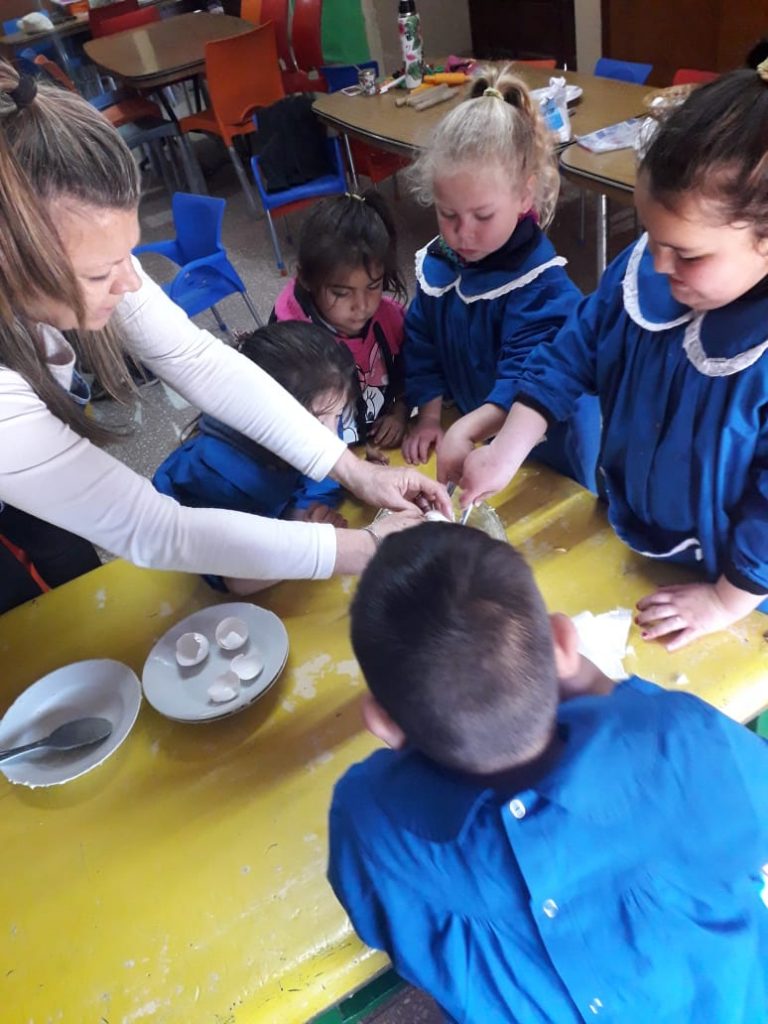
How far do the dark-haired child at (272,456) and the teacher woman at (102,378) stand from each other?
6 centimetres

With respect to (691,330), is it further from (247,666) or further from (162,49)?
(162,49)

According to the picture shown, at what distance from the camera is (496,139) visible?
122 cm

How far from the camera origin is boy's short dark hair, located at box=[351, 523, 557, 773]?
568 mm

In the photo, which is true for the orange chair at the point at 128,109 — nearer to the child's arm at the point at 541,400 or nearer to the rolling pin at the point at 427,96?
the rolling pin at the point at 427,96

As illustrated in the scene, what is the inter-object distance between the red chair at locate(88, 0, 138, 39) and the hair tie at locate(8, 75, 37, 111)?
5.38 meters

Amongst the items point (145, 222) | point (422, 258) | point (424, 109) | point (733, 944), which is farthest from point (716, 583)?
point (145, 222)

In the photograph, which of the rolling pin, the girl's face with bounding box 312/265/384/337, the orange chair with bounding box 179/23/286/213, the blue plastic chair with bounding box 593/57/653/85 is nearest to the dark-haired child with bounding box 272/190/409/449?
the girl's face with bounding box 312/265/384/337

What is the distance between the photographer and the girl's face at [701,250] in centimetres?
74

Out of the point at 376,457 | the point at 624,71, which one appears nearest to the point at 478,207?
the point at 376,457

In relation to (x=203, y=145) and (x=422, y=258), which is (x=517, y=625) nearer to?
(x=422, y=258)

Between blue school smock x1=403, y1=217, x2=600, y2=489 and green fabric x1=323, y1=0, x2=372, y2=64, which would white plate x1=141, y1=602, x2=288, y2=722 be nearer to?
blue school smock x1=403, y1=217, x2=600, y2=489

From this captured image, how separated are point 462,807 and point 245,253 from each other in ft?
12.8

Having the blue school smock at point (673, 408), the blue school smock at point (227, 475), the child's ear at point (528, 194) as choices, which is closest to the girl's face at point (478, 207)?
the child's ear at point (528, 194)

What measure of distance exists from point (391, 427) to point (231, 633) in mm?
626
